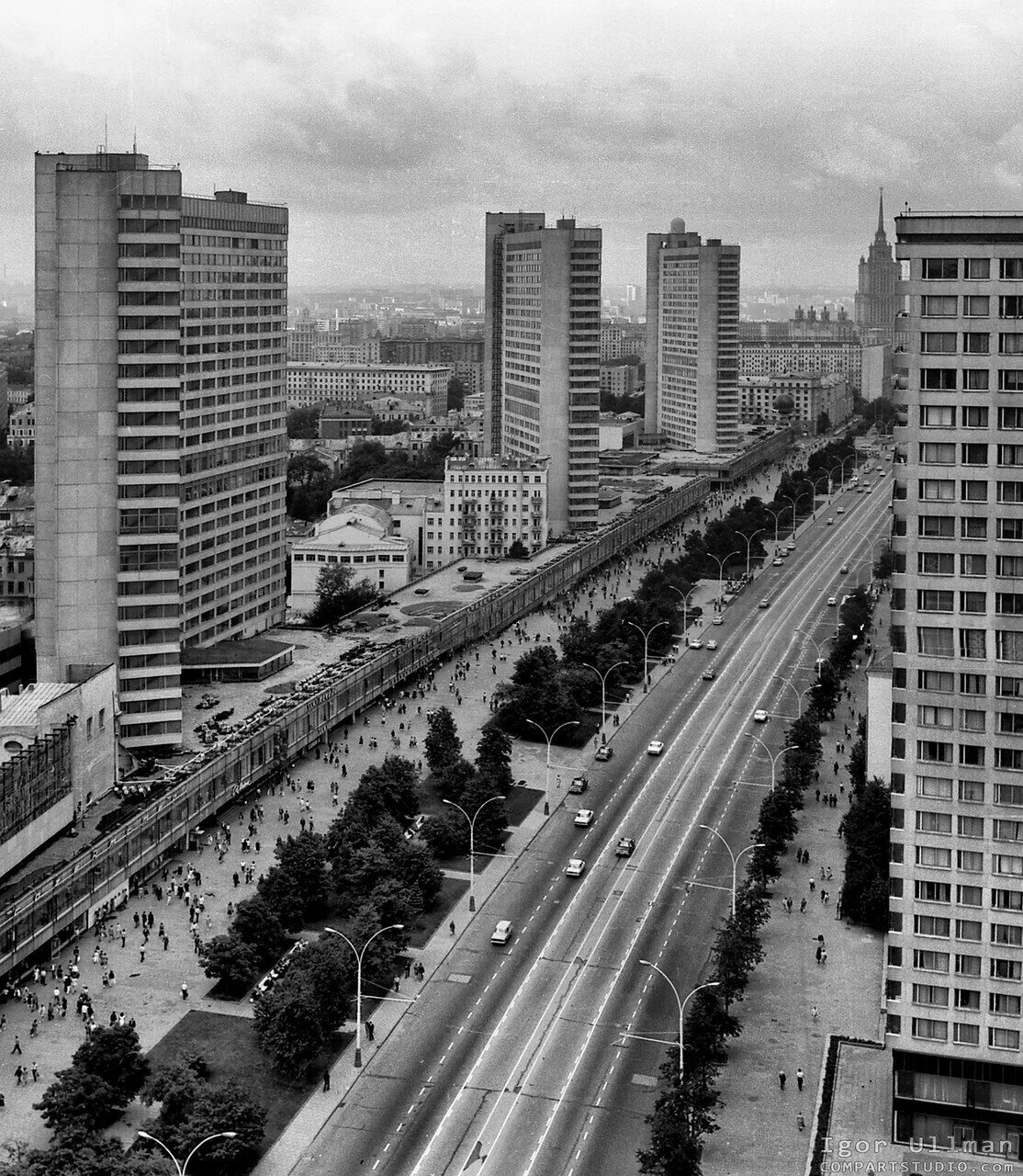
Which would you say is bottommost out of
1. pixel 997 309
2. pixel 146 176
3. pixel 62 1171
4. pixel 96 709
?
pixel 62 1171

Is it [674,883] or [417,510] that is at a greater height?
[417,510]

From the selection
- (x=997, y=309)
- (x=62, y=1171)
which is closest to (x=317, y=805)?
(x=62, y=1171)

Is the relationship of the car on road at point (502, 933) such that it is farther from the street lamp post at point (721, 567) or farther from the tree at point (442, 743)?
the street lamp post at point (721, 567)

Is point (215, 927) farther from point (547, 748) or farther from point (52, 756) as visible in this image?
point (547, 748)

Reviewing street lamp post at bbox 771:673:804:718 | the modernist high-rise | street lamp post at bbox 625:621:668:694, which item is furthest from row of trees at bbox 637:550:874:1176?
the modernist high-rise

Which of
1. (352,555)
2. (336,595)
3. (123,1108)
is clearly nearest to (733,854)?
(123,1108)

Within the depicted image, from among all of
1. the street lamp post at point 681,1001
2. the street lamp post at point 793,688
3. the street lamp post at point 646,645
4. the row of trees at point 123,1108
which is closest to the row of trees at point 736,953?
the street lamp post at point 681,1001

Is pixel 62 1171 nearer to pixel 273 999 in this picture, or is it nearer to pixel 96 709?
pixel 273 999
